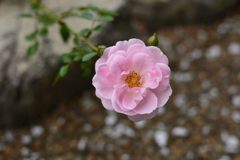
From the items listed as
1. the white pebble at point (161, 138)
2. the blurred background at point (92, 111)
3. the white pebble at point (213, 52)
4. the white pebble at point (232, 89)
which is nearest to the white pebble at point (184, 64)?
the blurred background at point (92, 111)

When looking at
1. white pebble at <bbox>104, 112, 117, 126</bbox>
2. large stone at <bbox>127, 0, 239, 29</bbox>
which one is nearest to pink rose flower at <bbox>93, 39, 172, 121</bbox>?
white pebble at <bbox>104, 112, 117, 126</bbox>

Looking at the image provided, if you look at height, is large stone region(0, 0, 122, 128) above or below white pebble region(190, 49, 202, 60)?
above

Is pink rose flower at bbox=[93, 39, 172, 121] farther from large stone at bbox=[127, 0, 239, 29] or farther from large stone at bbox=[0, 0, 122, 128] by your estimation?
large stone at bbox=[127, 0, 239, 29]

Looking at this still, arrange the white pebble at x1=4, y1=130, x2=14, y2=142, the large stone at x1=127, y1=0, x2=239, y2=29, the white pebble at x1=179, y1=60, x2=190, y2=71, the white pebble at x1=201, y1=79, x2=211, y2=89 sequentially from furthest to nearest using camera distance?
1. the large stone at x1=127, y1=0, x2=239, y2=29
2. the white pebble at x1=179, y1=60, x2=190, y2=71
3. the white pebble at x1=201, y1=79, x2=211, y2=89
4. the white pebble at x1=4, y1=130, x2=14, y2=142

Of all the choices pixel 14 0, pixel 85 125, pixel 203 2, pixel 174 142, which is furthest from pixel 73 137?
pixel 203 2

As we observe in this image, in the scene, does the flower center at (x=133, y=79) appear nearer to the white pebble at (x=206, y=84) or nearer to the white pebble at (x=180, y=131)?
the white pebble at (x=180, y=131)

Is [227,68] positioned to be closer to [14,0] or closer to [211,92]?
[211,92]
